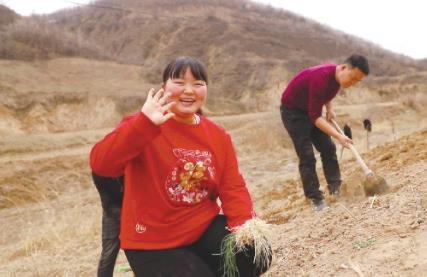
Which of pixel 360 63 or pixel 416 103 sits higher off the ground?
pixel 360 63

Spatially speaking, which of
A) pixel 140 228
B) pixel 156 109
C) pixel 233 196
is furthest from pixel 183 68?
pixel 140 228

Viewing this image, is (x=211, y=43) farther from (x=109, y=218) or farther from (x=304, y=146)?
(x=109, y=218)

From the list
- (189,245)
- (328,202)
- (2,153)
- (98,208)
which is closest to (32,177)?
(2,153)

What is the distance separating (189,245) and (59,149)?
13.7 m

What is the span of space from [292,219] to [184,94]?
2356mm

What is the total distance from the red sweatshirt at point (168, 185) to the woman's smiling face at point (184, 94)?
5 centimetres

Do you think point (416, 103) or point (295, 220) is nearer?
point (295, 220)

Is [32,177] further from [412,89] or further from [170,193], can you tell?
[412,89]

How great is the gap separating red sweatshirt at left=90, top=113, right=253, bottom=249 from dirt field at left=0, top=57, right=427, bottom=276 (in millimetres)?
795

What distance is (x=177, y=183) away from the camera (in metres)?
2.18

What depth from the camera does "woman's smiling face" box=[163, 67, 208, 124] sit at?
2273 mm

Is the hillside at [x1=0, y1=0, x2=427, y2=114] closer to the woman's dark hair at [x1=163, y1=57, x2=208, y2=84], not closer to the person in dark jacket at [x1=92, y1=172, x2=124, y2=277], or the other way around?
the person in dark jacket at [x1=92, y1=172, x2=124, y2=277]

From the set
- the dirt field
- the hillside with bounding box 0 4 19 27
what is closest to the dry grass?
the dirt field

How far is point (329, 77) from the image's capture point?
407 cm
